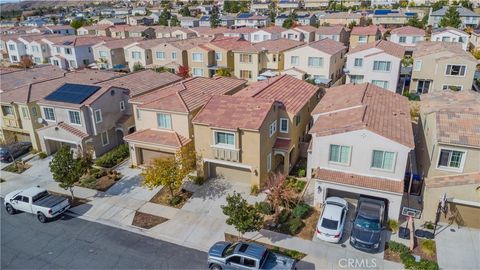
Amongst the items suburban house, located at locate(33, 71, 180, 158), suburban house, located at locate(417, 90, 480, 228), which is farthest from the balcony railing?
suburban house, located at locate(417, 90, 480, 228)

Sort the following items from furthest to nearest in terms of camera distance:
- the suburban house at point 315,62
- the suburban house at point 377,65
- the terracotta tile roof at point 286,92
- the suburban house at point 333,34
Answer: the suburban house at point 333,34 → the suburban house at point 315,62 → the suburban house at point 377,65 → the terracotta tile roof at point 286,92

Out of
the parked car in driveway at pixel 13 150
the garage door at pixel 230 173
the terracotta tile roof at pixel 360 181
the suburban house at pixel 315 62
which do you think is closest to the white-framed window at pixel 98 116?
the parked car in driveway at pixel 13 150

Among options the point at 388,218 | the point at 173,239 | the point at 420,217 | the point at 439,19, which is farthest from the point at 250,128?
the point at 439,19

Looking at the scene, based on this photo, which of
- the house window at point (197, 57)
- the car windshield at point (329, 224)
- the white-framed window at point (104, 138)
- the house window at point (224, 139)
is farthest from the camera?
the house window at point (197, 57)

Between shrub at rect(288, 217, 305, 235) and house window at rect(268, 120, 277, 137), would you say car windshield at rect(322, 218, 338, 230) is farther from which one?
house window at rect(268, 120, 277, 137)

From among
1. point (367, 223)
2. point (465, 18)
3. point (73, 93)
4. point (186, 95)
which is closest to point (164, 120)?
point (186, 95)

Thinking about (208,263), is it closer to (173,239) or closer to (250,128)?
(173,239)

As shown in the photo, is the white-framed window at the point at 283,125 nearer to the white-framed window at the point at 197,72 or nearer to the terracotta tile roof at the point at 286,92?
the terracotta tile roof at the point at 286,92
